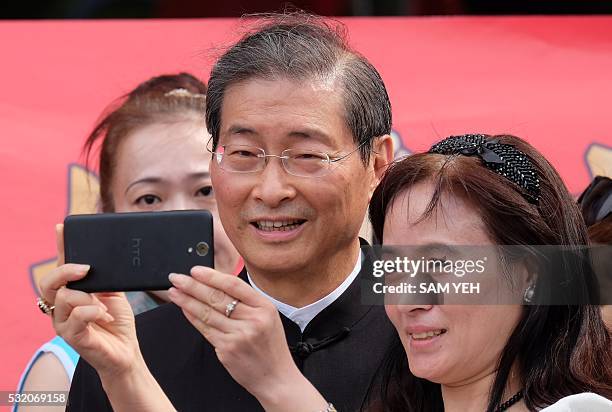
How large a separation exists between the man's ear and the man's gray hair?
0.05 ft

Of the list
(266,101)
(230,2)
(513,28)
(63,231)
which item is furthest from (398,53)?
(63,231)

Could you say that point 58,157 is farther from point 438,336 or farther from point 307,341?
point 438,336

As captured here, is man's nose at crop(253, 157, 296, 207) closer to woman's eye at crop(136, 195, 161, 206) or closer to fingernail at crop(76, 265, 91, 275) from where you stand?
fingernail at crop(76, 265, 91, 275)

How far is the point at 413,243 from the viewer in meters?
1.61

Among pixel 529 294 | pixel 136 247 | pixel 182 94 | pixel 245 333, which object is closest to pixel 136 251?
pixel 136 247

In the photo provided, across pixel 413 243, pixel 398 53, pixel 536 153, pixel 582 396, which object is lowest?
pixel 582 396

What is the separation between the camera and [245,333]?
1.51 metres

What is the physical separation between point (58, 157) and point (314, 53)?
89cm

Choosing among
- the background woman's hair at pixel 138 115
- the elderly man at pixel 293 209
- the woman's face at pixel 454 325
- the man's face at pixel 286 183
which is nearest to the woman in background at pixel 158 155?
the background woman's hair at pixel 138 115

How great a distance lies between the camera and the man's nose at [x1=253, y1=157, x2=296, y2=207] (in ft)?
5.99

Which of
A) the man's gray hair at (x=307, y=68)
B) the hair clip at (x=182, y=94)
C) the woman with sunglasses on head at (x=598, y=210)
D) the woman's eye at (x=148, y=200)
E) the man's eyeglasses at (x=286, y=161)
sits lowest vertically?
the woman with sunglasses on head at (x=598, y=210)

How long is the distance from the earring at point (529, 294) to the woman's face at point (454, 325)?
2 cm

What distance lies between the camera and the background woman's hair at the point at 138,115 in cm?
255

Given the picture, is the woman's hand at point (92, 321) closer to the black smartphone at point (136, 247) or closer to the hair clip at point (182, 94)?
the black smartphone at point (136, 247)
